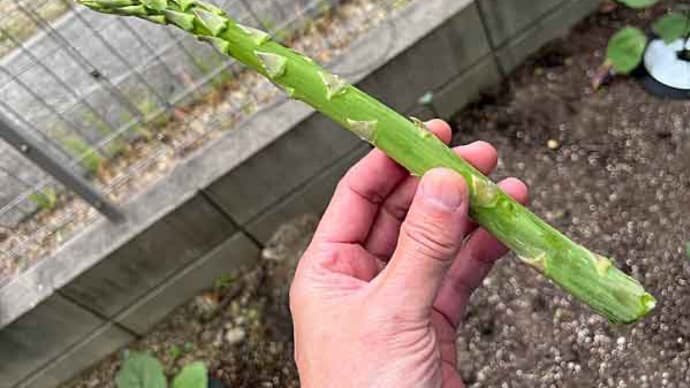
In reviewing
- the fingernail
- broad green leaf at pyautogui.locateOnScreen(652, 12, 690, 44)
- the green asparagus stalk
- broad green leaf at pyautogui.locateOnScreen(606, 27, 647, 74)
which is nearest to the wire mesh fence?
broad green leaf at pyautogui.locateOnScreen(606, 27, 647, 74)

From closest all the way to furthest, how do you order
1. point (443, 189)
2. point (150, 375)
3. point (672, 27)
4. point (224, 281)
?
point (443, 189) < point (150, 375) < point (672, 27) < point (224, 281)

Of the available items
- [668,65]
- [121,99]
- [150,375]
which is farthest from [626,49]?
[150,375]

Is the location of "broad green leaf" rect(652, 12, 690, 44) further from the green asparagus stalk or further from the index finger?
the green asparagus stalk

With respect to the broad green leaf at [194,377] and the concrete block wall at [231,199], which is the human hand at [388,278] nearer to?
the broad green leaf at [194,377]

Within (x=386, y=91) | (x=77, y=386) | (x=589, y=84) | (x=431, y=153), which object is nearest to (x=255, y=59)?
(x=431, y=153)

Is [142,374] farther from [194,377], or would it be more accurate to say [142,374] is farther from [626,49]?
[626,49]

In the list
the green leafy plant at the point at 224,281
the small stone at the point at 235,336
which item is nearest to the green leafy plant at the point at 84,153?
the green leafy plant at the point at 224,281
